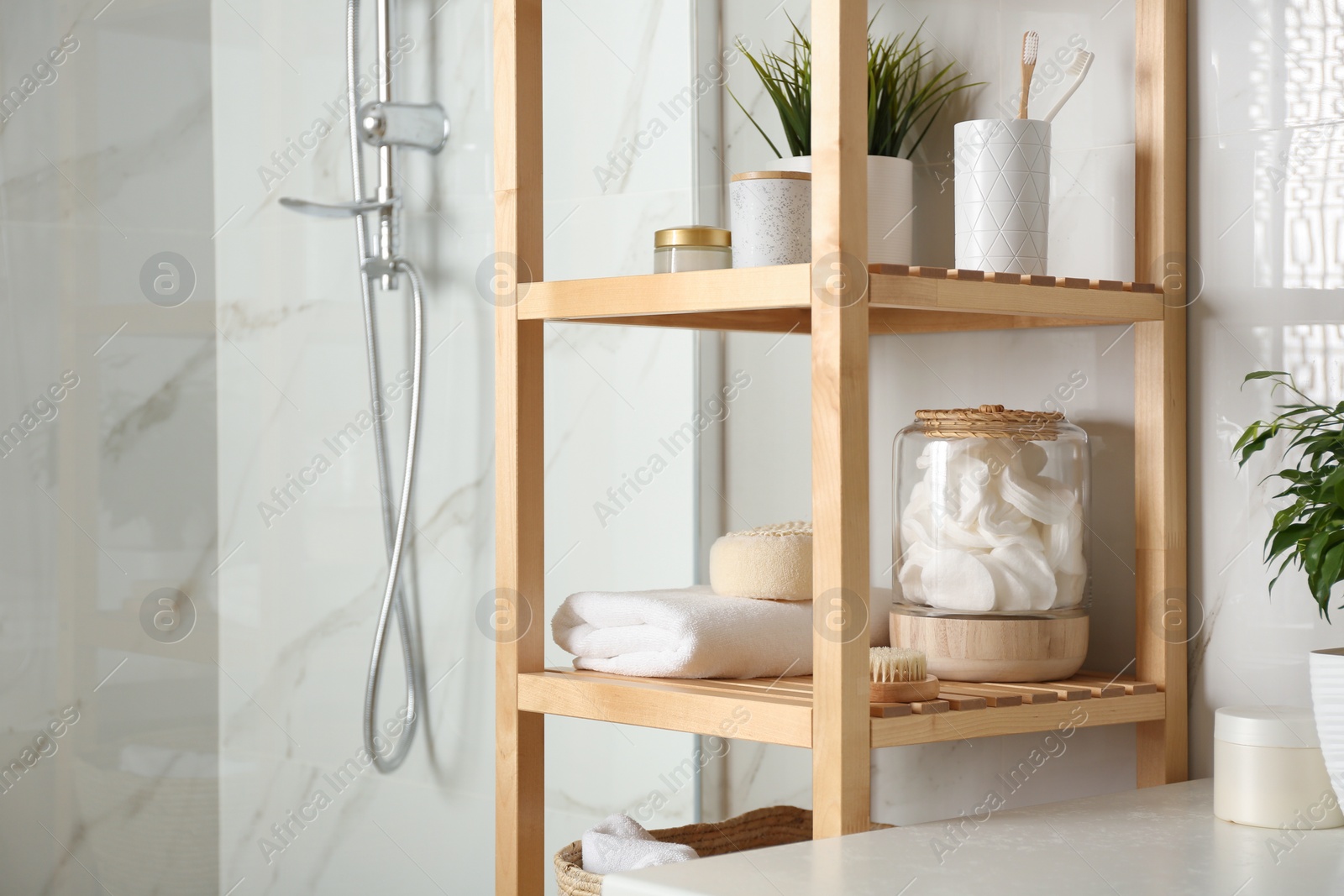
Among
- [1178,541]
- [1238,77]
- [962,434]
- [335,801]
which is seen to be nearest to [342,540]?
[335,801]

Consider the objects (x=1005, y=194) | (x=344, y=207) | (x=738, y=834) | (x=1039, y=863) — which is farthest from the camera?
(x=344, y=207)

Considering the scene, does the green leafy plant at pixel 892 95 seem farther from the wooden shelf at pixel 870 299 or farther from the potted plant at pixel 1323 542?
the potted plant at pixel 1323 542

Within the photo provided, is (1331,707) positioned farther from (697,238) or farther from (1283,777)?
(697,238)

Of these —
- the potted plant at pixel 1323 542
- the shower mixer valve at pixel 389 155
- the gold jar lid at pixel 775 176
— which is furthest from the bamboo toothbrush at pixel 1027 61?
the shower mixer valve at pixel 389 155

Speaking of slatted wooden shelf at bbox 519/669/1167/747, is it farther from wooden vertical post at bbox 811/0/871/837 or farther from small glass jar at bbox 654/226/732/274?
small glass jar at bbox 654/226/732/274

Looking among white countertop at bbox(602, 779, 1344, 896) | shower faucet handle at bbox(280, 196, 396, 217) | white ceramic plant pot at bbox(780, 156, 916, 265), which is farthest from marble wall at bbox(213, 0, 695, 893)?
white countertop at bbox(602, 779, 1344, 896)

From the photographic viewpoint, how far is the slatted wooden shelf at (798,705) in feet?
2.86

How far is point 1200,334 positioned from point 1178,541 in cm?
15

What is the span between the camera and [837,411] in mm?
842

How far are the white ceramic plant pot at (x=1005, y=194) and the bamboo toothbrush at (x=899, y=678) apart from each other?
0.29 metres

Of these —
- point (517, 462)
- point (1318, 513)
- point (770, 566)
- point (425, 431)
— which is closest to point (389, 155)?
point (425, 431)

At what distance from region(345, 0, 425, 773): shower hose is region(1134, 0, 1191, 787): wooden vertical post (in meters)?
0.76

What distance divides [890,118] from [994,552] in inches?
15.2

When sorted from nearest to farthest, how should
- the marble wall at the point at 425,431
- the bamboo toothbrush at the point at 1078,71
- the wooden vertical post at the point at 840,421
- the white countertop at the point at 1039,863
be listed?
the white countertop at the point at 1039,863, the wooden vertical post at the point at 840,421, the bamboo toothbrush at the point at 1078,71, the marble wall at the point at 425,431
